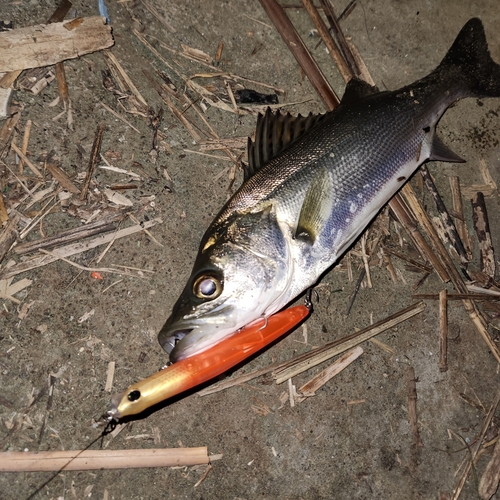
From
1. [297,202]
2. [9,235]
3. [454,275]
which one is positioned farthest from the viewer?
[454,275]

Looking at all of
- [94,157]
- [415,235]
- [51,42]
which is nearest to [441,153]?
[415,235]

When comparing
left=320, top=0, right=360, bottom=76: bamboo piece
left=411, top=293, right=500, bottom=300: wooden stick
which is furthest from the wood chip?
left=411, top=293, right=500, bottom=300: wooden stick

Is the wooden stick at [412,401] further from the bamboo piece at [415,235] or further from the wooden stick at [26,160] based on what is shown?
the wooden stick at [26,160]

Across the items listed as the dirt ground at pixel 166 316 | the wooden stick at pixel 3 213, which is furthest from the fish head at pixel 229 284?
the wooden stick at pixel 3 213

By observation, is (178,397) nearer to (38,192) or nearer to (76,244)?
(76,244)

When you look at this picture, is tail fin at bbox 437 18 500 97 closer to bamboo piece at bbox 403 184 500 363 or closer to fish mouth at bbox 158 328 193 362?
bamboo piece at bbox 403 184 500 363

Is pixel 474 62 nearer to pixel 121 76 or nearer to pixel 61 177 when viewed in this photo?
pixel 121 76
